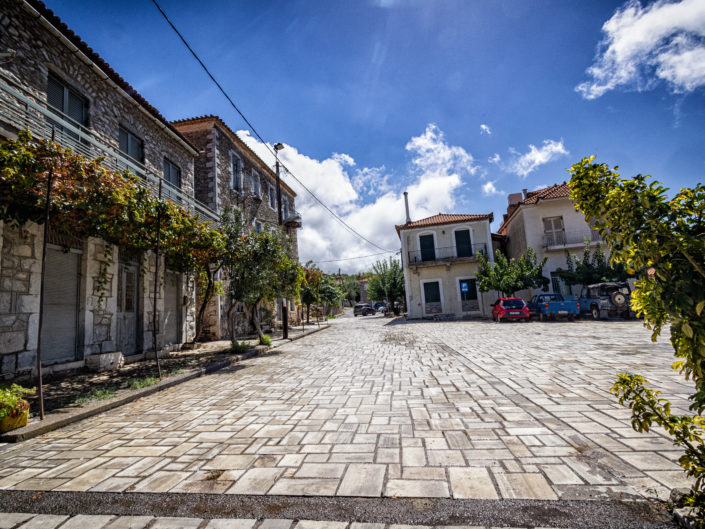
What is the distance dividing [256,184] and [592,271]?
62.0ft

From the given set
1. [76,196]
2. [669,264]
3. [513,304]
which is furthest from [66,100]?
[513,304]

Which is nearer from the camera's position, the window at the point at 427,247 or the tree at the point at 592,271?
the tree at the point at 592,271

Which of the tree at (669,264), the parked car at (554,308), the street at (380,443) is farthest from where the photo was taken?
the parked car at (554,308)

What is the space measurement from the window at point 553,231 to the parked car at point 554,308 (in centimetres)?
537

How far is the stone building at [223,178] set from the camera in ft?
44.3

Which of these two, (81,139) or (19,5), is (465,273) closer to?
(81,139)

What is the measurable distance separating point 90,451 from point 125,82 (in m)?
9.77

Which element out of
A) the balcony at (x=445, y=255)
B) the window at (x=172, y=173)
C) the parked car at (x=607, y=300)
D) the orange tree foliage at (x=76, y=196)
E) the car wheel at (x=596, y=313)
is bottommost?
the car wheel at (x=596, y=313)

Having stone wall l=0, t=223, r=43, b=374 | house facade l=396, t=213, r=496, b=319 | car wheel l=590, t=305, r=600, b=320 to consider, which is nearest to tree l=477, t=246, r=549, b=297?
car wheel l=590, t=305, r=600, b=320

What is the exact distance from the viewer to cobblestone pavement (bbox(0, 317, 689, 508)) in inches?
92.0

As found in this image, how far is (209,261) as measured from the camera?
10164 mm

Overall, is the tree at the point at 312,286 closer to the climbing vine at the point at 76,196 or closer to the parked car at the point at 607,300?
the climbing vine at the point at 76,196

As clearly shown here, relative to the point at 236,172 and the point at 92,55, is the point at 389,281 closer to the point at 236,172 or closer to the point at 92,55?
A: the point at 236,172

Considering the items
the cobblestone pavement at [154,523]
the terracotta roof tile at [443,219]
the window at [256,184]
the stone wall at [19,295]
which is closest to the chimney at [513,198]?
the terracotta roof tile at [443,219]
